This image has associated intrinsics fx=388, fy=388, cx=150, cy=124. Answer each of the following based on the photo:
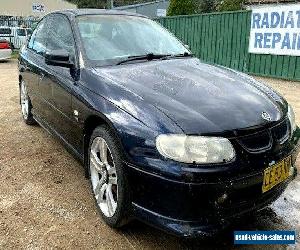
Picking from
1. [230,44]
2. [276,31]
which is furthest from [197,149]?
[230,44]

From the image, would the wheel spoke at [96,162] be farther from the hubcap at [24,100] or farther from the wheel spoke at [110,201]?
the hubcap at [24,100]

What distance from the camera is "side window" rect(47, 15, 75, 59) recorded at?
3.71 metres

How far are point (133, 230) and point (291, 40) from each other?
317 inches

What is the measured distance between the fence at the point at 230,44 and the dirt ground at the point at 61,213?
6.92 m

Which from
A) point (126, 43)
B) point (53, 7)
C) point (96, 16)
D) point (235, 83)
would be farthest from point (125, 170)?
point (53, 7)

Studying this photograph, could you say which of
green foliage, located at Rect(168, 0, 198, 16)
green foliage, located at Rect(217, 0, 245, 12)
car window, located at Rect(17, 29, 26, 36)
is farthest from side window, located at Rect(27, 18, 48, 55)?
green foliage, located at Rect(217, 0, 245, 12)

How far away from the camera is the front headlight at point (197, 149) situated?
2.36m

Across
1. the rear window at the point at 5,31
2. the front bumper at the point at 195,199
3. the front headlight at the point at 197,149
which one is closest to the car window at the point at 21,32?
the rear window at the point at 5,31

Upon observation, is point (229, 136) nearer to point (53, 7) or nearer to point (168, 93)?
point (168, 93)

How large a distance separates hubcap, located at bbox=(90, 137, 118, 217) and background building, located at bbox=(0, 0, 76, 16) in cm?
3470

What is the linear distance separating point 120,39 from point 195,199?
1985 millimetres

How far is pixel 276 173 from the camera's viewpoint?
265 centimetres

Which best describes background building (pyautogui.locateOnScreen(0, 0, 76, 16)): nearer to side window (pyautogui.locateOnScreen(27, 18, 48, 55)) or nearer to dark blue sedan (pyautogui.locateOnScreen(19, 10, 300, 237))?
side window (pyautogui.locateOnScreen(27, 18, 48, 55))

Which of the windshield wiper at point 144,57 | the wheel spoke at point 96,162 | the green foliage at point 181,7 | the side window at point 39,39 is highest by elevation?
the green foliage at point 181,7
